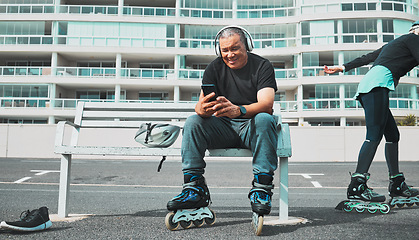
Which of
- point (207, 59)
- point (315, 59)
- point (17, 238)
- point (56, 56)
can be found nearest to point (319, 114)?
point (315, 59)

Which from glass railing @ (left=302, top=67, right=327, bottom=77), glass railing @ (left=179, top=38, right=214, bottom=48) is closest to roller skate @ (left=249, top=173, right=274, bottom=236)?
glass railing @ (left=302, top=67, right=327, bottom=77)

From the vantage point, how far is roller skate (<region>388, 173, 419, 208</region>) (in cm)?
330

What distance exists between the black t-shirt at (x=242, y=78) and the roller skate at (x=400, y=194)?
168 centimetres

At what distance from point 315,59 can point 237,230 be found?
31.3m

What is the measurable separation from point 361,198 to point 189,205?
68.7 inches

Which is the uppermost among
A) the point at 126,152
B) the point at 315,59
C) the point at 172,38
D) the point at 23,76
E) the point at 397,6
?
the point at 397,6

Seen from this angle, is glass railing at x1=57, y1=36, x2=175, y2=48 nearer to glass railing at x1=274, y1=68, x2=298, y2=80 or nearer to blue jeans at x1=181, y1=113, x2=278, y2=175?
glass railing at x1=274, y1=68, x2=298, y2=80

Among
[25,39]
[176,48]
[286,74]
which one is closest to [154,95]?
[176,48]

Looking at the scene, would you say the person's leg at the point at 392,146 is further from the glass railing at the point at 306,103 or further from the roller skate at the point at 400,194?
the glass railing at the point at 306,103

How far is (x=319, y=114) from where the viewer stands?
29641mm

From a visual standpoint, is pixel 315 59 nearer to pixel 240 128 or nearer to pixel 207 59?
pixel 207 59

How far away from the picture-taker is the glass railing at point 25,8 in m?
32.4

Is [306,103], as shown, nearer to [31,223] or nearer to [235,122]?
[235,122]

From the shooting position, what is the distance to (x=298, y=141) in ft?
71.4
